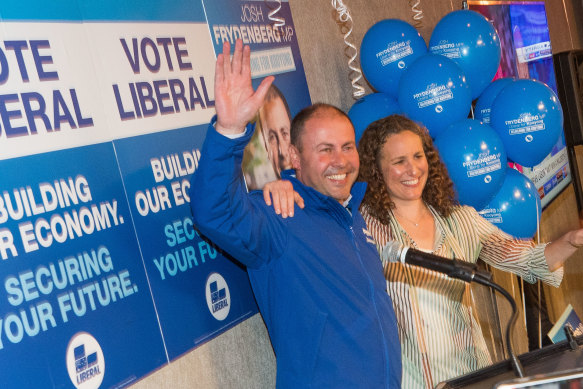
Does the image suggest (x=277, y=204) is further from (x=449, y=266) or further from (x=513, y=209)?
(x=513, y=209)

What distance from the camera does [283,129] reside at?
248 centimetres

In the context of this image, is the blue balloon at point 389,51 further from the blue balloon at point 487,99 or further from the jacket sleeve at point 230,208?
the jacket sleeve at point 230,208

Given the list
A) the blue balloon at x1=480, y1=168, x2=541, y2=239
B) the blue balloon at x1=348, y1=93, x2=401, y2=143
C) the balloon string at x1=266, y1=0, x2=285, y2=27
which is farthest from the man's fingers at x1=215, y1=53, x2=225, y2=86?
the blue balloon at x1=480, y1=168, x2=541, y2=239

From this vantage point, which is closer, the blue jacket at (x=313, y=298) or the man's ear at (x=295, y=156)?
the blue jacket at (x=313, y=298)

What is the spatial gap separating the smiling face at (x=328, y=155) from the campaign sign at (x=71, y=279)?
63 centimetres

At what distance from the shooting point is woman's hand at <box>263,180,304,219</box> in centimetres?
186

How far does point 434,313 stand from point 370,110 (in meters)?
0.95

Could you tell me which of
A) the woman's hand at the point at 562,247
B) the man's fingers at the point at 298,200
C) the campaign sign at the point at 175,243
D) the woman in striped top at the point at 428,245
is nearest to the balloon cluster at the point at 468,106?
the woman in striped top at the point at 428,245

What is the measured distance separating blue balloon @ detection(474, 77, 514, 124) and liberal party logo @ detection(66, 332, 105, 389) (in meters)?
2.43

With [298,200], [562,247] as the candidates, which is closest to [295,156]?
[298,200]

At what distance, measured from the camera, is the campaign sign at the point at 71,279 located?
1389 millimetres

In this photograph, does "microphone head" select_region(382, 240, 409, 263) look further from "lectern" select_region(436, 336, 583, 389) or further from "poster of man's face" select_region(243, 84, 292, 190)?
"poster of man's face" select_region(243, 84, 292, 190)

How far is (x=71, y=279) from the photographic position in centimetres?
151

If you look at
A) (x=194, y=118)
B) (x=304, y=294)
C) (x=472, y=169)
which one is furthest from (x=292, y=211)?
(x=472, y=169)
